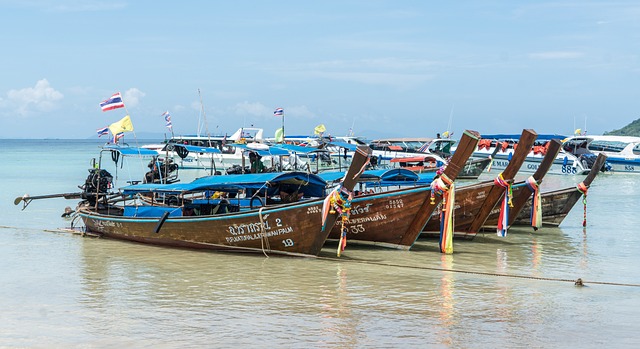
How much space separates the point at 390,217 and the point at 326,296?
441cm

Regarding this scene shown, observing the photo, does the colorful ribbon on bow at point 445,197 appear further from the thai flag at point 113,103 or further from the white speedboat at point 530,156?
the white speedboat at point 530,156

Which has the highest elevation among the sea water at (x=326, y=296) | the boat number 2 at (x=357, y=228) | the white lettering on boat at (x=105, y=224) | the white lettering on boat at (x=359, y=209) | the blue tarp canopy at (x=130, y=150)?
the blue tarp canopy at (x=130, y=150)

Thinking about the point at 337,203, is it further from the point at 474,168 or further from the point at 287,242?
the point at 474,168

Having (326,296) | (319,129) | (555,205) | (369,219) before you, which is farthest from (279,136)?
(326,296)

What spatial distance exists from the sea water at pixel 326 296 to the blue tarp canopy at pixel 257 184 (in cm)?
139

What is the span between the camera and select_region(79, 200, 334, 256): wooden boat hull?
1469 centimetres

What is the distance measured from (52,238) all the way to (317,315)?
10.9m

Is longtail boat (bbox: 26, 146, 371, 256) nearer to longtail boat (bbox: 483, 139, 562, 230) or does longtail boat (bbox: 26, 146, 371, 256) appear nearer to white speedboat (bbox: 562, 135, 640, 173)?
longtail boat (bbox: 483, 139, 562, 230)

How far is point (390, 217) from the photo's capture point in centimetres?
1609

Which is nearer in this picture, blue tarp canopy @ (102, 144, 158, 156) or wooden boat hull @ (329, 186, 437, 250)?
wooden boat hull @ (329, 186, 437, 250)

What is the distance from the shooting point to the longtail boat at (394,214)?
15453mm

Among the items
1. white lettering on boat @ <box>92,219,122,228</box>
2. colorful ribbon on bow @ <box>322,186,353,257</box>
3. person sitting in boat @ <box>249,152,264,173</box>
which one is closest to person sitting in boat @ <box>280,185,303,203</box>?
colorful ribbon on bow @ <box>322,186,353,257</box>

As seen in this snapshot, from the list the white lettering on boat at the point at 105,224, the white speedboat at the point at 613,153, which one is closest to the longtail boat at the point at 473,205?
the white lettering on boat at the point at 105,224

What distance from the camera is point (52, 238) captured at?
19.5m
